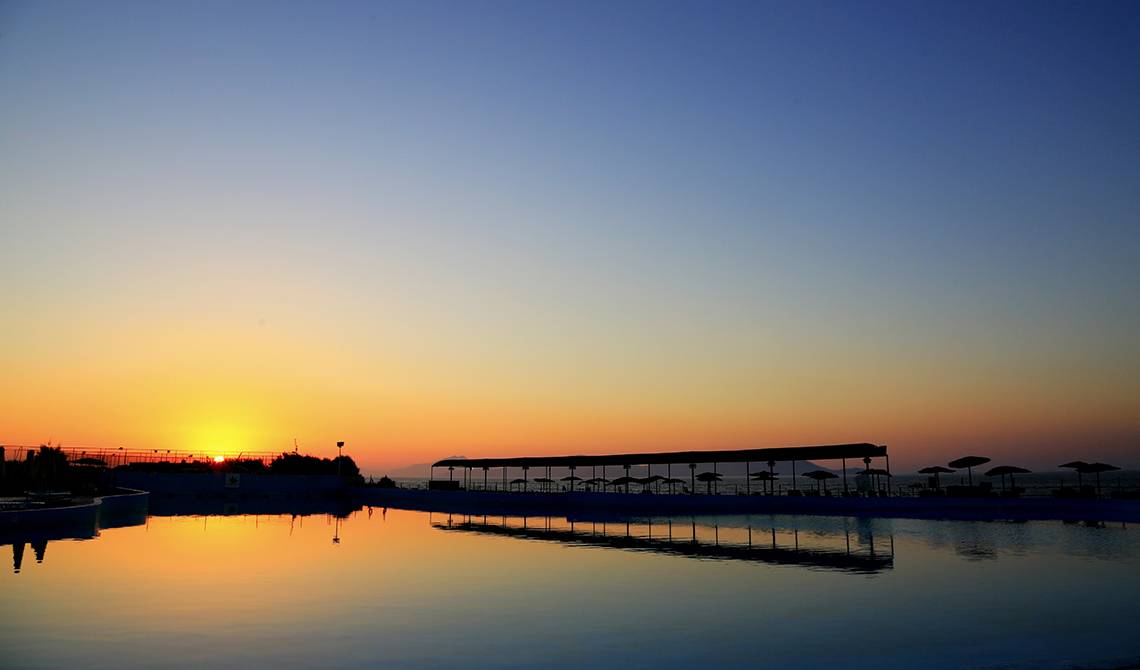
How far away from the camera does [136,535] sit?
3064 centimetres

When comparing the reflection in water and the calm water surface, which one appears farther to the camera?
the reflection in water

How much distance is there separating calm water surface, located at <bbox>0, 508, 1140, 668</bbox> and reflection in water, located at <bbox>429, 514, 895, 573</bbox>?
258mm

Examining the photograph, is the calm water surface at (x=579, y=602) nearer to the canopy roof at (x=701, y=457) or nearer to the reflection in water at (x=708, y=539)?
the reflection in water at (x=708, y=539)

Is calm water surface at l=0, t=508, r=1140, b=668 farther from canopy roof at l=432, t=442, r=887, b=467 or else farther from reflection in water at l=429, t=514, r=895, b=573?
canopy roof at l=432, t=442, r=887, b=467

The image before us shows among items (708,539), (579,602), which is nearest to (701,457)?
(708,539)

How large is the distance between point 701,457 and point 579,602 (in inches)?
1410

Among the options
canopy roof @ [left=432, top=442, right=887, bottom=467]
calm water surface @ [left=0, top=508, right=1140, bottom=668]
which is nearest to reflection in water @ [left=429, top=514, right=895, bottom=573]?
calm water surface @ [left=0, top=508, right=1140, bottom=668]

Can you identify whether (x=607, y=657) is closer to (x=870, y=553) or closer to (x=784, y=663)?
(x=784, y=663)

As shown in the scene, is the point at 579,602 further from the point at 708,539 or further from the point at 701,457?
the point at 701,457

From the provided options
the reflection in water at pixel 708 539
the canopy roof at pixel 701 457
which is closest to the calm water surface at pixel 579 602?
the reflection in water at pixel 708 539

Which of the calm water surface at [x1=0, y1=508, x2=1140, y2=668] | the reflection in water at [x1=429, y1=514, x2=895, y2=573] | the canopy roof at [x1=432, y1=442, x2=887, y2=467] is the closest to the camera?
the calm water surface at [x1=0, y1=508, x2=1140, y2=668]

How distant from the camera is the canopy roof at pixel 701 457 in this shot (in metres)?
43.8

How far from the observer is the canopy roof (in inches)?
1725

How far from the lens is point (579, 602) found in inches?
659
